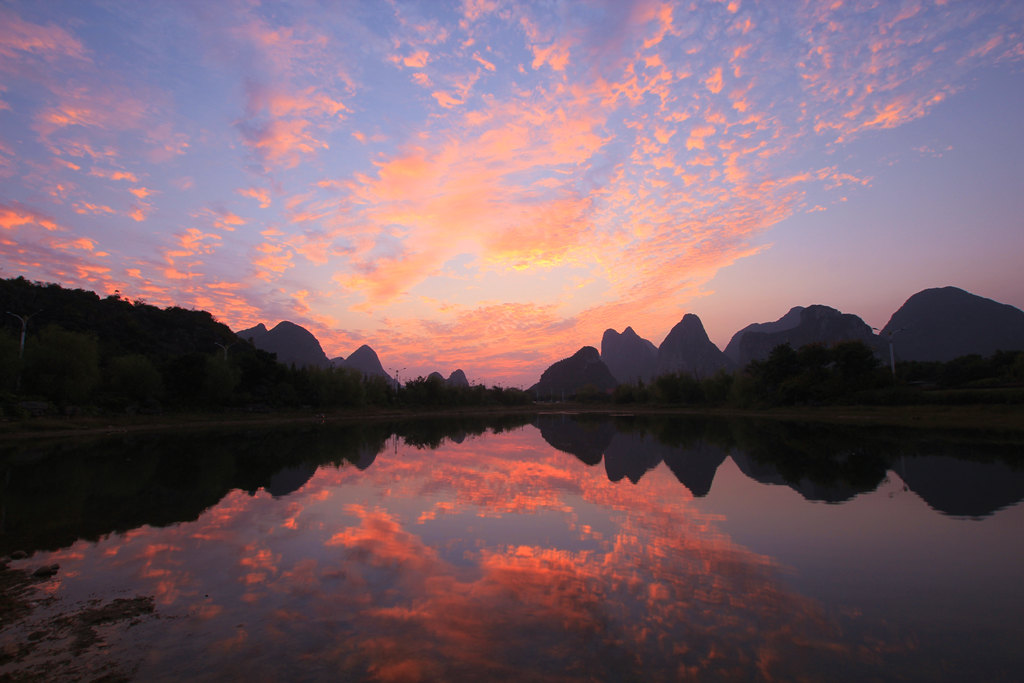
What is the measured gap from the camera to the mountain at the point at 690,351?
6629 inches

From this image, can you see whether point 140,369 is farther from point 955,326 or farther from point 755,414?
point 955,326

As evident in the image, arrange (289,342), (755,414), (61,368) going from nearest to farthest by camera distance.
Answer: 1. (61,368)
2. (755,414)
3. (289,342)

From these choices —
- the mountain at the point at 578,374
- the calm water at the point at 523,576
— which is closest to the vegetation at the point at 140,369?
the calm water at the point at 523,576

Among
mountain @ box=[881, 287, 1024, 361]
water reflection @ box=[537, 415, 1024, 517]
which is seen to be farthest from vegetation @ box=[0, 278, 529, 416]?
mountain @ box=[881, 287, 1024, 361]

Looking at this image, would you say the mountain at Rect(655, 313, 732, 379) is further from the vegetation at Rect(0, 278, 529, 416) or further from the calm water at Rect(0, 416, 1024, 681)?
the calm water at Rect(0, 416, 1024, 681)

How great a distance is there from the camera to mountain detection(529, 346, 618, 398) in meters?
179

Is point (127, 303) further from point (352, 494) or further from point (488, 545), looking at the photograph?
point (488, 545)

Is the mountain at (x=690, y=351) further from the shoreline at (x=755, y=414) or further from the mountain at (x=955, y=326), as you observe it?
the shoreline at (x=755, y=414)

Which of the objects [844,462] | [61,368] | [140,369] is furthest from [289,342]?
[844,462]

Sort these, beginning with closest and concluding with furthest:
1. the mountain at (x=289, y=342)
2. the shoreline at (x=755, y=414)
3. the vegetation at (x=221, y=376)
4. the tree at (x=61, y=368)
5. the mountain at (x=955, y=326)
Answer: the shoreline at (x=755, y=414), the tree at (x=61, y=368), the vegetation at (x=221, y=376), the mountain at (x=955, y=326), the mountain at (x=289, y=342)

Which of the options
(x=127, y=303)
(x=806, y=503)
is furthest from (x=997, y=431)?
(x=127, y=303)

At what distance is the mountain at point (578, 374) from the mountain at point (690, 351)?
2111 centimetres

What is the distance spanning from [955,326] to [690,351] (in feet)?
229

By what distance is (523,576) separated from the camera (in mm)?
6637
